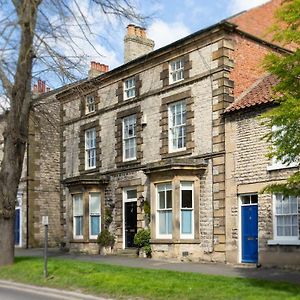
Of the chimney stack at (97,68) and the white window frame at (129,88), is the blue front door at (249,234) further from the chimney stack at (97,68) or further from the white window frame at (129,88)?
the chimney stack at (97,68)

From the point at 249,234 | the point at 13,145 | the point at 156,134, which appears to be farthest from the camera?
the point at 156,134

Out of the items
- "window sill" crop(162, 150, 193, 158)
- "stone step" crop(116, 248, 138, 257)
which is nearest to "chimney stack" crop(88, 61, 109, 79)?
"window sill" crop(162, 150, 193, 158)

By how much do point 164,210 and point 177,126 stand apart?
353 cm

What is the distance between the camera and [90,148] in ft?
93.0

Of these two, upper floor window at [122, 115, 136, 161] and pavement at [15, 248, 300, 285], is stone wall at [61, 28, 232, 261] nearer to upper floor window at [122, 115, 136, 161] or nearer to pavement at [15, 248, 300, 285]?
upper floor window at [122, 115, 136, 161]

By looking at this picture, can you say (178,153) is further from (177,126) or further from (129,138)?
(129,138)

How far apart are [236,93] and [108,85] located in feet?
26.8

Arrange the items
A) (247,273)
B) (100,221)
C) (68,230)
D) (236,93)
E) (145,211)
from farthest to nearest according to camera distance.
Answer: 1. (68,230)
2. (100,221)
3. (145,211)
4. (236,93)
5. (247,273)

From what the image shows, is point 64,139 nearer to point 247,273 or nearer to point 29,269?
point 29,269

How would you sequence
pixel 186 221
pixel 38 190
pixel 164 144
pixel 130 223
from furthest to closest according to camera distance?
pixel 38 190
pixel 130 223
pixel 164 144
pixel 186 221

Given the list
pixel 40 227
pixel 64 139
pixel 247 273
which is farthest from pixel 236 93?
pixel 40 227

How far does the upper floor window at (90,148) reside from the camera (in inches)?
1107

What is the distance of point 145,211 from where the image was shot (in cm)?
2361

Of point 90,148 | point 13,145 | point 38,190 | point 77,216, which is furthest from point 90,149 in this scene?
point 13,145
